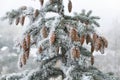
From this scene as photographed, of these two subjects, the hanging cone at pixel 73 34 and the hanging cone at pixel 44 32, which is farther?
the hanging cone at pixel 44 32

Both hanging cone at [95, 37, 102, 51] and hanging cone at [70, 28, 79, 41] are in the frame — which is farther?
hanging cone at [95, 37, 102, 51]

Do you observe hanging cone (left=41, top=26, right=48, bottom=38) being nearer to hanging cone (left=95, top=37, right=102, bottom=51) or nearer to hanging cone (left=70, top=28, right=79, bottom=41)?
hanging cone (left=70, top=28, right=79, bottom=41)

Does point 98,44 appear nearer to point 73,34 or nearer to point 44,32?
point 73,34

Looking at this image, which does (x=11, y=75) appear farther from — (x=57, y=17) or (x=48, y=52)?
(x=57, y=17)

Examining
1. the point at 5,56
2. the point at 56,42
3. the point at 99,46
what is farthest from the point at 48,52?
the point at 5,56

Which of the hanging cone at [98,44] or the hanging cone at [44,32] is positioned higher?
the hanging cone at [44,32]

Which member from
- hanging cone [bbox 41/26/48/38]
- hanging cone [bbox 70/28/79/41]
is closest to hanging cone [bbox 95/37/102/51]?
hanging cone [bbox 70/28/79/41]

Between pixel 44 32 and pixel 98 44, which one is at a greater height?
pixel 44 32

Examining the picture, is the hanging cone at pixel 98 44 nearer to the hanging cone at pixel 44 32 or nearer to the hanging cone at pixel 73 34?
the hanging cone at pixel 73 34

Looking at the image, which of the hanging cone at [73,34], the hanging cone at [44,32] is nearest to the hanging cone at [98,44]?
the hanging cone at [73,34]

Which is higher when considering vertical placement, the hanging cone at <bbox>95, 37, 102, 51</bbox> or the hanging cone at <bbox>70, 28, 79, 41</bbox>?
the hanging cone at <bbox>70, 28, 79, 41</bbox>

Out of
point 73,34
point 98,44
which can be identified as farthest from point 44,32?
point 98,44

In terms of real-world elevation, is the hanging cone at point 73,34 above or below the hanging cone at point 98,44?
above

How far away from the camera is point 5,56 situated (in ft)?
477
